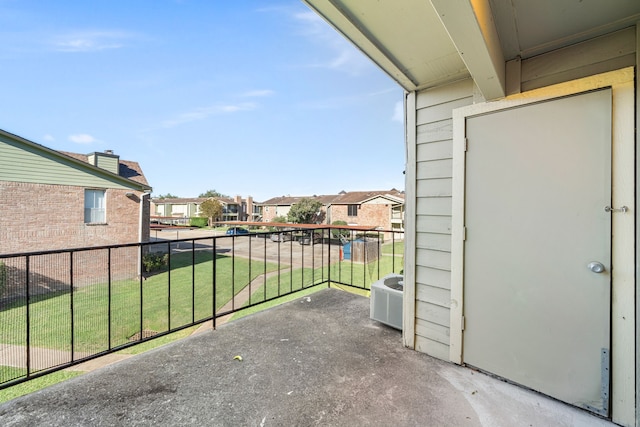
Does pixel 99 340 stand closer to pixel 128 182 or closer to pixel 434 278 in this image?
pixel 434 278

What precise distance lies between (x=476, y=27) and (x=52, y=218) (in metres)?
10.7

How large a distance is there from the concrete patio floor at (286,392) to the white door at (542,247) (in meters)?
0.21

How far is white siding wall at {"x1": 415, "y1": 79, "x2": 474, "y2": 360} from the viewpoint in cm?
188

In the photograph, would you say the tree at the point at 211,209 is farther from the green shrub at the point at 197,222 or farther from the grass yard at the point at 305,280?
the grass yard at the point at 305,280

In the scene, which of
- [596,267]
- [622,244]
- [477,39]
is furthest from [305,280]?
[477,39]

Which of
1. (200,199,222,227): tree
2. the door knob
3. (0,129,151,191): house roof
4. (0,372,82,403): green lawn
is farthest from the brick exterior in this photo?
(200,199,222,227): tree

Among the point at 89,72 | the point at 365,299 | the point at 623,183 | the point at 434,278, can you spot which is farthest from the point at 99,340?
the point at 89,72

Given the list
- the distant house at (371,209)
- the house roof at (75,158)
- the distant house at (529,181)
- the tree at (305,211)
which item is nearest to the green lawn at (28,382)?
the distant house at (529,181)

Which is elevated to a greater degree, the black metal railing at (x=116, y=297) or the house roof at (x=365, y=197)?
the house roof at (x=365, y=197)

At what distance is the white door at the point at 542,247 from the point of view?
135 cm

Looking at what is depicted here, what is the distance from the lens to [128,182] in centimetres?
892

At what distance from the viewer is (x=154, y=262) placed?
9.16m

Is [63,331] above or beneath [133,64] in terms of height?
beneath

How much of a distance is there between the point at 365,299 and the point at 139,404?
240 centimetres
